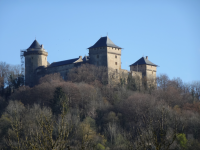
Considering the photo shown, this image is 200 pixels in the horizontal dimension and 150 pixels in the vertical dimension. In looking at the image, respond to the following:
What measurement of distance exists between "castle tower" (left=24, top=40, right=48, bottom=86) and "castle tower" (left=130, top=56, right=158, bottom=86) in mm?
13403

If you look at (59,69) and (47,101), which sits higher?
(59,69)

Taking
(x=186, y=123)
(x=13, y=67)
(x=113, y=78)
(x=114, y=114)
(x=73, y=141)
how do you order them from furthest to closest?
1. (x=13, y=67)
2. (x=113, y=78)
3. (x=114, y=114)
4. (x=186, y=123)
5. (x=73, y=141)

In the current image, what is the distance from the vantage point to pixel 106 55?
45844 millimetres

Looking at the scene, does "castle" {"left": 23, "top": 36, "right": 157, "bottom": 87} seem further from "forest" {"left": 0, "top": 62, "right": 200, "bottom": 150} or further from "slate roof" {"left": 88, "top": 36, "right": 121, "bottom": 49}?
"forest" {"left": 0, "top": 62, "right": 200, "bottom": 150}

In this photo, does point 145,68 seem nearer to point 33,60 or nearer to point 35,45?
point 33,60

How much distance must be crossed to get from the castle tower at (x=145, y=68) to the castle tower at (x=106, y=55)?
5.18m

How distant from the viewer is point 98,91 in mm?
43000

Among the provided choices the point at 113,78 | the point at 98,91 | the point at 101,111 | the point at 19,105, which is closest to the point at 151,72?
the point at 113,78

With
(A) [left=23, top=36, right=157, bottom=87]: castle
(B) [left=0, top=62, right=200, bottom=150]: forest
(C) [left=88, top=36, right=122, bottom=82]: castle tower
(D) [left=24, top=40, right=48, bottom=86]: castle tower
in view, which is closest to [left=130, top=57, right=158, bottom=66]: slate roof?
(A) [left=23, top=36, right=157, bottom=87]: castle

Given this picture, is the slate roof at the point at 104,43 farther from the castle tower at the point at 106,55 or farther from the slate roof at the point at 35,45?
the slate roof at the point at 35,45

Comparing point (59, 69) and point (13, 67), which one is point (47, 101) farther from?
point (13, 67)

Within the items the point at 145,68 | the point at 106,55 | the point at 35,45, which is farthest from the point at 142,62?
the point at 35,45

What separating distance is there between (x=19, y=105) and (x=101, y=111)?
360 inches

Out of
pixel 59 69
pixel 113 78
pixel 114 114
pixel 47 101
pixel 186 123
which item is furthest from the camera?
pixel 59 69
